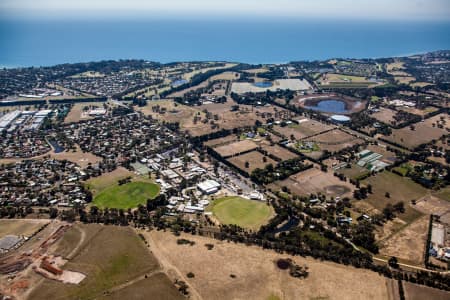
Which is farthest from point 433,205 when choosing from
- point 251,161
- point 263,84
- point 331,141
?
point 263,84

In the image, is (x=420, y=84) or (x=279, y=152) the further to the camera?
(x=420, y=84)

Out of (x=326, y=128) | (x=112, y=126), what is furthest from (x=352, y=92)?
(x=112, y=126)

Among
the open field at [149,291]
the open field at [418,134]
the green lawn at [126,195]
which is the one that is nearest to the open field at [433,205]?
the open field at [418,134]

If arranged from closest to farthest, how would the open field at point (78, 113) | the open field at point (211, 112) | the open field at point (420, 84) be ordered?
1. the open field at point (211, 112)
2. the open field at point (78, 113)
3. the open field at point (420, 84)

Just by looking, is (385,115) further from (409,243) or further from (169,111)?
(169,111)

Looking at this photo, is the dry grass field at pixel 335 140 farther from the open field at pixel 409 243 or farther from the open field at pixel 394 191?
the open field at pixel 409 243

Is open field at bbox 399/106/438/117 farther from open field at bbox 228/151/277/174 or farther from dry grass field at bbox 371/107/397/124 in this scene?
open field at bbox 228/151/277/174
